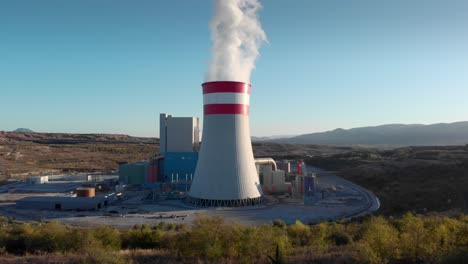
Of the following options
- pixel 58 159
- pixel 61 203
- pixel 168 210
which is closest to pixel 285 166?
pixel 168 210

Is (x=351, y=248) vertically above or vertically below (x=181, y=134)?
below

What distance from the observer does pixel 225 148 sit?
2728 cm

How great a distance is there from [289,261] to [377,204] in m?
23.4

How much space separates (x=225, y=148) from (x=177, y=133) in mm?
15322

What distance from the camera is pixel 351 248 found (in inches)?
510

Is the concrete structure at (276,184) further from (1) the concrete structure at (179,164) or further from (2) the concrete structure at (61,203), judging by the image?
(2) the concrete structure at (61,203)

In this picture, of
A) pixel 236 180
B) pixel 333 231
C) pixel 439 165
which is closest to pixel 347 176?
pixel 439 165

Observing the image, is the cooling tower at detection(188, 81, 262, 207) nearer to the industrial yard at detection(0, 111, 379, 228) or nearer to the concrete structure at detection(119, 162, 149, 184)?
the industrial yard at detection(0, 111, 379, 228)

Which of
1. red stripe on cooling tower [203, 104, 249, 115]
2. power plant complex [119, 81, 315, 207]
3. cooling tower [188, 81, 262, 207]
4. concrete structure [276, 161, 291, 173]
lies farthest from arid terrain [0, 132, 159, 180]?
red stripe on cooling tower [203, 104, 249, 115]

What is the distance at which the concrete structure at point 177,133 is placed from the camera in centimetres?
4131

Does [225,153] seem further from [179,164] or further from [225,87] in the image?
[179,164]

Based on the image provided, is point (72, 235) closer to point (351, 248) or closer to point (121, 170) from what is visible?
point (351, 248)

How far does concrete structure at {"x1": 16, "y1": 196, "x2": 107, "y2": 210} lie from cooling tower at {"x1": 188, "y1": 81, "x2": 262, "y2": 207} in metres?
8.09

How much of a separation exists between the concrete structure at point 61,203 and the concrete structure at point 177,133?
42.4 ft
